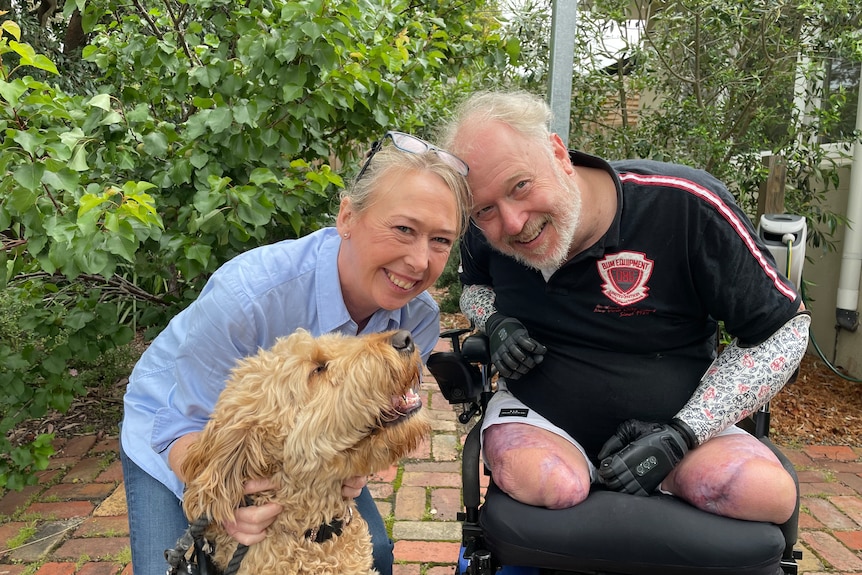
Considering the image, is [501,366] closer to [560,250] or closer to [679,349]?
[560,250]

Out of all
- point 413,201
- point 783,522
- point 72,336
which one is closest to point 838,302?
point 783,522

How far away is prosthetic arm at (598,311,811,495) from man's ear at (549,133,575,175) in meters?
0.87

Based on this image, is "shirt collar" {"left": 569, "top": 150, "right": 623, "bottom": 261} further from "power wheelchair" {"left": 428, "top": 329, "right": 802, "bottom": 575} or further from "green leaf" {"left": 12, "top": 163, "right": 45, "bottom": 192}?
"green leaf" {"left": 12, "top": 163, "right": 45, "bottom": 192}

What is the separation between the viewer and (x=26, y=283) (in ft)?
11.1

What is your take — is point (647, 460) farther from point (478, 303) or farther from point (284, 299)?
point (284, 299)

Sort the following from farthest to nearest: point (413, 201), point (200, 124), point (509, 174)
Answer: point (200, 124) → point (509, 174) → point (413, 201)

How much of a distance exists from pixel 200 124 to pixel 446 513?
2.42 m

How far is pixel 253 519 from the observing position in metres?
1.76

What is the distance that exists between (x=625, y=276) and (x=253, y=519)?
1.46 metres

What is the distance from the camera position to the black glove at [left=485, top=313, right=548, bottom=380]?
2.27 metres

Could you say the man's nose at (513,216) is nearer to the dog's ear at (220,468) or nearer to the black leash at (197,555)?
the dog's ear at (220,468)

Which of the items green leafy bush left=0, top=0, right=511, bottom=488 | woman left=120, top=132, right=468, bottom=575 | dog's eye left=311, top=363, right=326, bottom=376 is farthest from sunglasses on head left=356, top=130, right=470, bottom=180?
green leafy bush left=0, top=0, right=511, bottom=488

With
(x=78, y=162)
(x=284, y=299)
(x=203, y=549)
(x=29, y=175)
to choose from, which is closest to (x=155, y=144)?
(x=78, y=162)

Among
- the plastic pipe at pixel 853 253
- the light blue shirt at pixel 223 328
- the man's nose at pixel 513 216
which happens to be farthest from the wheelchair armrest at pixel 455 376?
the plastic pipe at pixel 853 253
